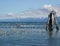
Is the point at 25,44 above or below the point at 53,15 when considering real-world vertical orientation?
below

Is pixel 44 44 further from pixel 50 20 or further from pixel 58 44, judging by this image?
pixel 50 20

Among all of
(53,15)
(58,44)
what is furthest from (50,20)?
(58,44)

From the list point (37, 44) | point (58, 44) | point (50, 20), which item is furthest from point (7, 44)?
point (50, 20)

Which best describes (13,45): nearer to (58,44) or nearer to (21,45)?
(21,45)

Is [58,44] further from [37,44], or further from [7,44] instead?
[7,44]

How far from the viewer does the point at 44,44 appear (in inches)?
1253

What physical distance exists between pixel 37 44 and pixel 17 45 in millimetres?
2209

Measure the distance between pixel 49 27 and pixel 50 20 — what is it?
1.32 meters

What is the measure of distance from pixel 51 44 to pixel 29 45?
2365 mm

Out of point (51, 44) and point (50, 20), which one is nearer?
point (51, 44)

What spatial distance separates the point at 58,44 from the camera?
32094 mm

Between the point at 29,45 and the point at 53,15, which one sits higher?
Answer: the point at 53,15

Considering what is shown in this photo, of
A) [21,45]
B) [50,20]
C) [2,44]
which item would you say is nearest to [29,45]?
[21,45]

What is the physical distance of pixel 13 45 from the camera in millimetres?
31047
